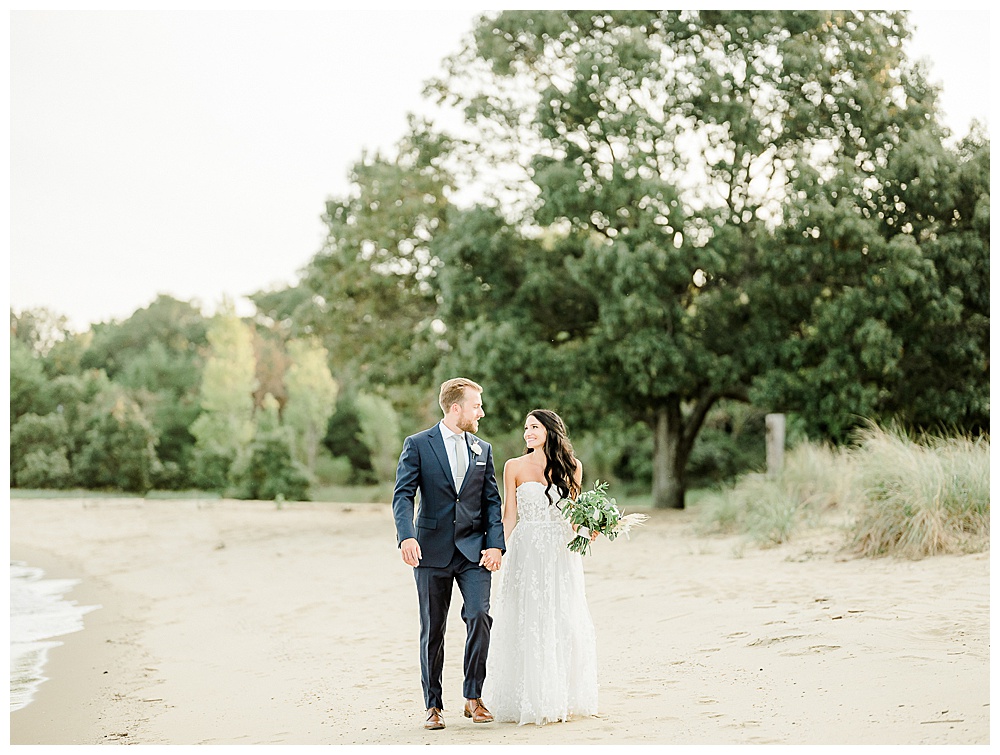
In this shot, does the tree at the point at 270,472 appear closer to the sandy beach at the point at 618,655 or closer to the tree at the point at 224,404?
the tree at the point at 224,404

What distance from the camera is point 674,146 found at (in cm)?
1845

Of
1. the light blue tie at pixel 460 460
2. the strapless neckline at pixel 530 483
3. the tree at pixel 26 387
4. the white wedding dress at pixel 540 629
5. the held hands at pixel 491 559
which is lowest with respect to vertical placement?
the white wedding dress at pixel 540 629

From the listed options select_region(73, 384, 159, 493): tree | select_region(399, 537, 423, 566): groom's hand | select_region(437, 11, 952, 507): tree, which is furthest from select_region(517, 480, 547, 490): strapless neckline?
select_region(73, 384, 159, 493): tree

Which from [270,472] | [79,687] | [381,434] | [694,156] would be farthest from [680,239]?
[381,434]

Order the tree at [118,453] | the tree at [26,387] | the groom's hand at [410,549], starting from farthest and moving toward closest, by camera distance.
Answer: the tree at [26,387] → the tree at [118,453] → the groom's hand at [410,549]

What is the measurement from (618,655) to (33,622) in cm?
749

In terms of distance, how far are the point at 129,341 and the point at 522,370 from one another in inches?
1143

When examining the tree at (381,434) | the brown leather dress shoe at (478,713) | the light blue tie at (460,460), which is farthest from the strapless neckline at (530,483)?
the tree at (381,434)

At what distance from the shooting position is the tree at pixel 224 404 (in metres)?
37.0

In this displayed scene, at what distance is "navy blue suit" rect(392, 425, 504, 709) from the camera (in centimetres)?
579

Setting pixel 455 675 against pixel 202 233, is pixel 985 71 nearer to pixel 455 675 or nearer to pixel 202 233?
pixel 455 675

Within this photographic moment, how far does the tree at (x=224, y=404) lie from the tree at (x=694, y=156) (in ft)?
66.1

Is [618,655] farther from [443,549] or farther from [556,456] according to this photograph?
[443,549]

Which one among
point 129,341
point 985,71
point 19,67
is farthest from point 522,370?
point 129,341
